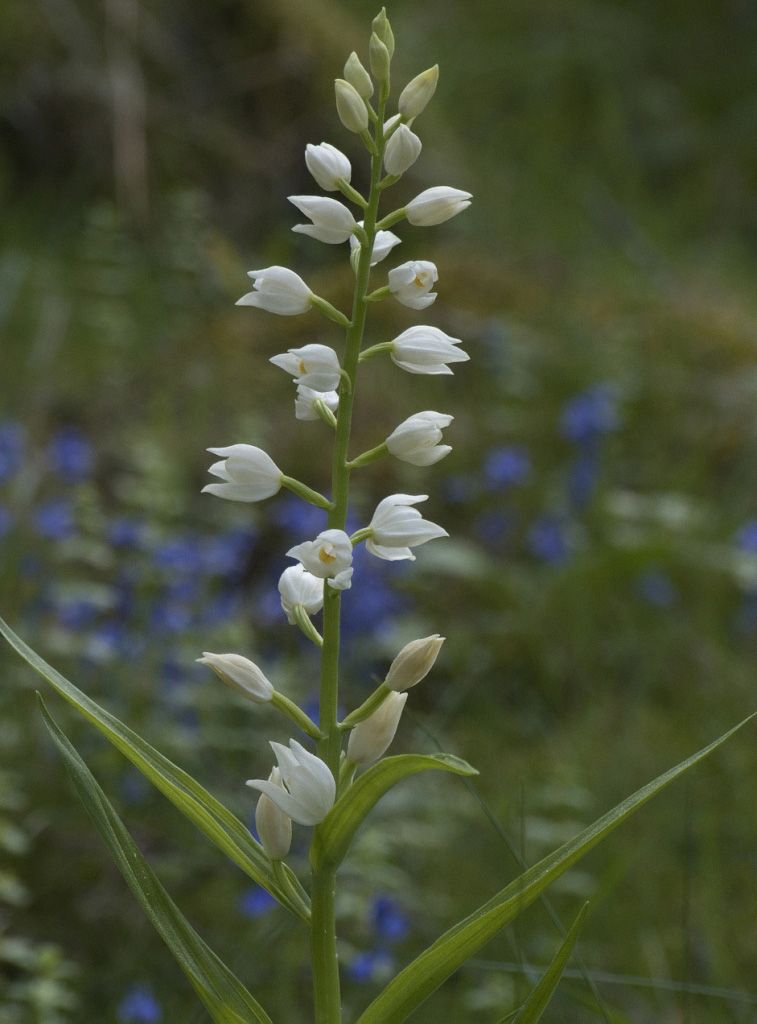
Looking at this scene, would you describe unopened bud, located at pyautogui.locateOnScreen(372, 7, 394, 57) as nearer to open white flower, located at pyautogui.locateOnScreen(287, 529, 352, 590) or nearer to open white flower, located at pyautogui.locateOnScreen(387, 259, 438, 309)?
open white flower, located at pyautogui.locateOnScreen(387, 259, 438, 309)

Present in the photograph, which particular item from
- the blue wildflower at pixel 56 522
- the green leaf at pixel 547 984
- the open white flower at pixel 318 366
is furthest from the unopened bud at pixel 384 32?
the blue wildflower at pixel 56 522

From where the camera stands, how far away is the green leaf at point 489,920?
1196mm

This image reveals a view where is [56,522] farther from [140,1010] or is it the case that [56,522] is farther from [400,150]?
[400,150]

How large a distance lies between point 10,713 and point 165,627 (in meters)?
0.42

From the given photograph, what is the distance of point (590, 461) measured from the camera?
13.9 feet

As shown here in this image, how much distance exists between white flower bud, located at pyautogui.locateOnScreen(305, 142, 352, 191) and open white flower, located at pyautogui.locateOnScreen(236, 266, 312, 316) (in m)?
0.11

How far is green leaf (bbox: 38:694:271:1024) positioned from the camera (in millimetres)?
1259

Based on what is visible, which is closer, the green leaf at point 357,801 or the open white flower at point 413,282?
the green leaf at point 357,801

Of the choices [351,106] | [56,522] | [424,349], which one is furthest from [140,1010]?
[56,522]

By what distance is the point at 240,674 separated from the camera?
1.34 m

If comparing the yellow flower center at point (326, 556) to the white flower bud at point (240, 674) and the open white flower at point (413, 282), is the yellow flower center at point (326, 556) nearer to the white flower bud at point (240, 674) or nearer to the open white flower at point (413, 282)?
the white flower bud at point (240, 674)

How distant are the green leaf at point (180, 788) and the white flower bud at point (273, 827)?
3 cm

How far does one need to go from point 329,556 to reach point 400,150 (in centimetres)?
45

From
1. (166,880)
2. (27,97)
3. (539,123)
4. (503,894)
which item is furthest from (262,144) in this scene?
→ (503,894)
